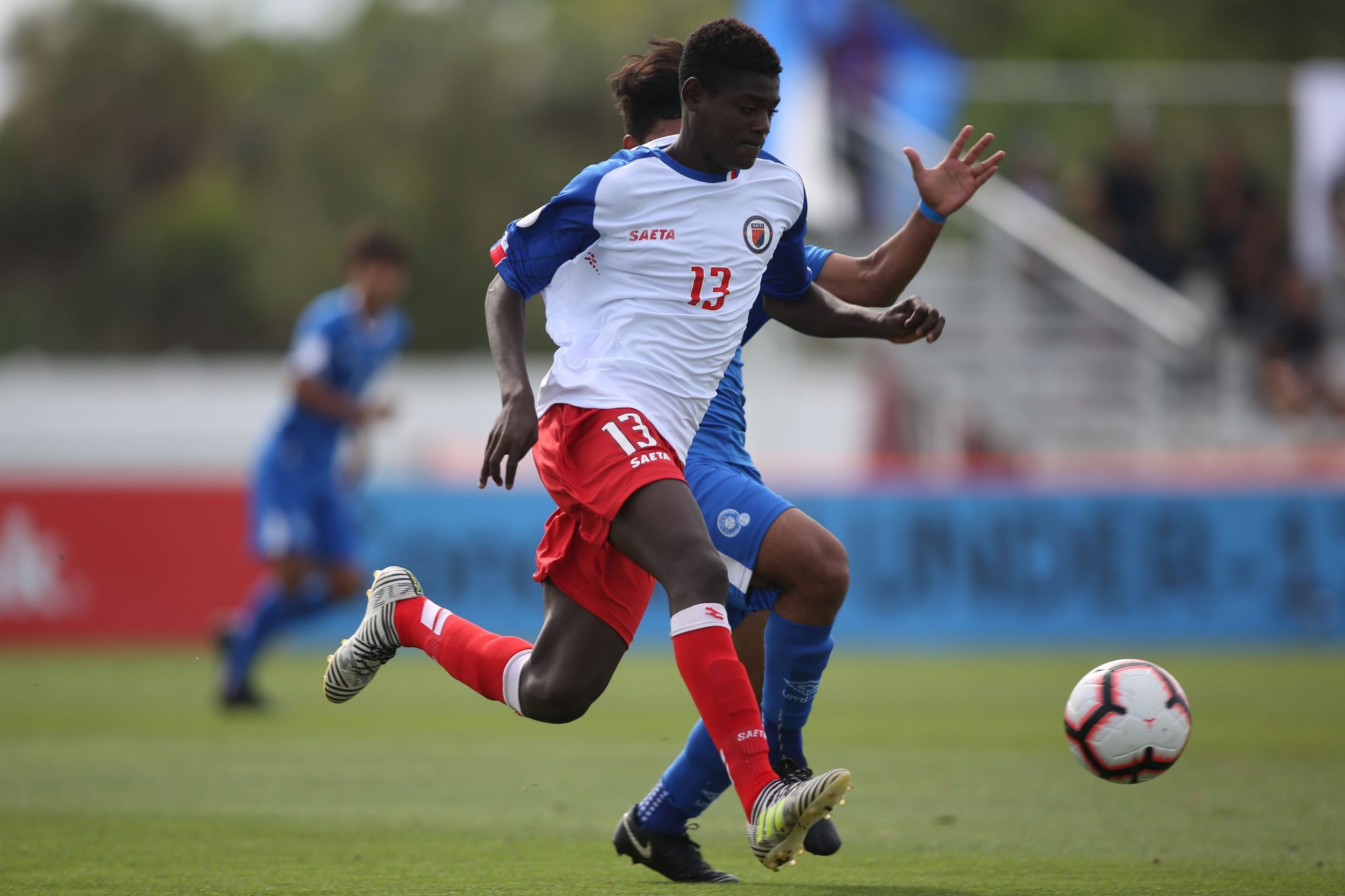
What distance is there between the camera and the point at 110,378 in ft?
102

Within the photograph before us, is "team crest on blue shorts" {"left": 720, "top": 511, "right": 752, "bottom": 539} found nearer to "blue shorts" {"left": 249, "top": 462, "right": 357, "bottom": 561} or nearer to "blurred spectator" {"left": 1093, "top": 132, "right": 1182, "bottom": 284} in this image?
"blue shorts" {"left": 249, "top": 462, "right": 357, "bottom": 561}

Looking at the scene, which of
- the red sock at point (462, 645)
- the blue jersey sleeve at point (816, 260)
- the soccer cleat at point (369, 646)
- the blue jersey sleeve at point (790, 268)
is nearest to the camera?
the red sock at point (462, 645)

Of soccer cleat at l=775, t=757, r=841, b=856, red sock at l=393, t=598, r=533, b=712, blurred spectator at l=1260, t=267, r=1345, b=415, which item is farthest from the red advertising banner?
soccer cleat at l=775, t=757, r=841, b=856

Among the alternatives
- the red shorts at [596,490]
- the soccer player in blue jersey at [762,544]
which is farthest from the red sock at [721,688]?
the soccer player in blue jersey at [762,544]

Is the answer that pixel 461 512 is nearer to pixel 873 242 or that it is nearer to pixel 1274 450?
pixel 873 242

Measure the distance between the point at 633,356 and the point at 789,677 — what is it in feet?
3.50

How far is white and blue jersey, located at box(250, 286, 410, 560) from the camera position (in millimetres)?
10938

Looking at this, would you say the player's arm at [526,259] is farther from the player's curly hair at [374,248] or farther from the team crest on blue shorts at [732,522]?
the player's curly hair at [374,248]

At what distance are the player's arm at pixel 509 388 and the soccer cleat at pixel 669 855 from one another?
1.20 m

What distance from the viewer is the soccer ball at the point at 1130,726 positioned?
527 centimetres

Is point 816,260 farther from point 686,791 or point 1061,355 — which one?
point 1061,355

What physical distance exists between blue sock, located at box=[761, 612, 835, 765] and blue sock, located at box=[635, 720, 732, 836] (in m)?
0.19

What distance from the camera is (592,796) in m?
7.03

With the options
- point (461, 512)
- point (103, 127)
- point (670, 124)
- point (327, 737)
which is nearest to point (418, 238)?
point (103, 127)
